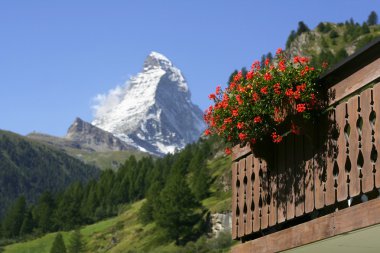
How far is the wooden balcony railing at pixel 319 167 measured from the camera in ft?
27.5

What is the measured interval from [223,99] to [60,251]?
129m

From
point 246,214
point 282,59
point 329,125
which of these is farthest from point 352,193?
point 246,214

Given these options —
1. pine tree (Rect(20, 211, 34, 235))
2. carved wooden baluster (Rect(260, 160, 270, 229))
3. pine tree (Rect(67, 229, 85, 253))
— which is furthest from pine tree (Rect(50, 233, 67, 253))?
carved wooden baluster (Rect(260, 160, 270, 229))

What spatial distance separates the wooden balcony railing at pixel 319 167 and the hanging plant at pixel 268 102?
26 cm

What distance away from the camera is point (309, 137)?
9609 mm

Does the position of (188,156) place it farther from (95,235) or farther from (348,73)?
(348,73)

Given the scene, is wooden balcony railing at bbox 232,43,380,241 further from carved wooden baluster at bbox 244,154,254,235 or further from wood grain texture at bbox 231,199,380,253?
wood grain texture at bbox 231,199,380,253

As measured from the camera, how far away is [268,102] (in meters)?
9.80

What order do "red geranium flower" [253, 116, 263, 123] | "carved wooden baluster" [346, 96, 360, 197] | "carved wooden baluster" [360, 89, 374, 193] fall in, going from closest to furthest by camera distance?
1. "carved wooden baluster" [360, 89, 374, 193]
2. "carved wooden baluster" [346, 96, 360, 197]
3. "red geranium flower" [253, 116, 263, 123]

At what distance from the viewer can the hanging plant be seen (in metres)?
9.48

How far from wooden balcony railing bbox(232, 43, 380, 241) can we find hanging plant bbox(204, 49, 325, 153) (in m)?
0.26

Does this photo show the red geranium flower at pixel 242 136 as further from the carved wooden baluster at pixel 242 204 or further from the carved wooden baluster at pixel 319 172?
the carved wooden baluster at pixel 242 204

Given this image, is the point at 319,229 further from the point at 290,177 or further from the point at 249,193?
the point at 249,193

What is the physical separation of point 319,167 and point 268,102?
1.07 meters
